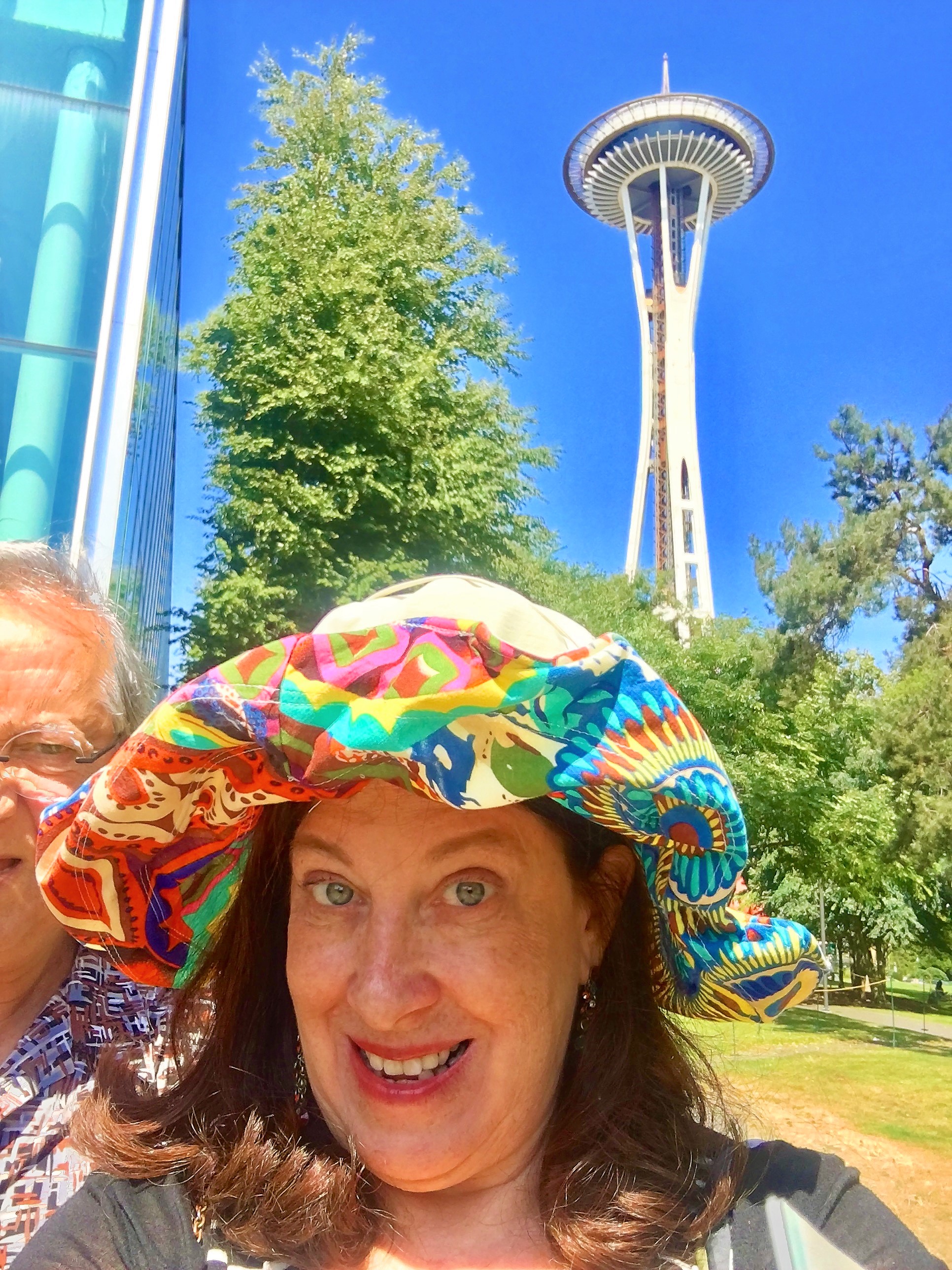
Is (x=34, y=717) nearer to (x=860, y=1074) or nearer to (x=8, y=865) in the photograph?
(x=8, y=865)

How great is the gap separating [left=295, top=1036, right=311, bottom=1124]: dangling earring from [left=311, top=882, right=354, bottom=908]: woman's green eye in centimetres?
23

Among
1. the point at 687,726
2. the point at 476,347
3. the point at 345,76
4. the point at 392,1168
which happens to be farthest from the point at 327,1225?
the point at 345,76

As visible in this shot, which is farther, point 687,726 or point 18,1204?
point 18,1204

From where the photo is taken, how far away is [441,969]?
3.82 feet

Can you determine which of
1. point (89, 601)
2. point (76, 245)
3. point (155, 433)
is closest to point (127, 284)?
point (76, 245)

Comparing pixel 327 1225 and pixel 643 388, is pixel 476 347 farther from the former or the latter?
pixel 643 388

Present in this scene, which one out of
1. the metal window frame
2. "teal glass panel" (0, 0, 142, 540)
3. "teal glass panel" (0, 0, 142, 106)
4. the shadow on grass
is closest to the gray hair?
the metal window frame

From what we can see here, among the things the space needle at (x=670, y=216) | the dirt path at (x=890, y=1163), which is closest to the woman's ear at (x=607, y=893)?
the dirt path at (x=890, y=1163)

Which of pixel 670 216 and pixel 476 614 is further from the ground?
pixel 670 216

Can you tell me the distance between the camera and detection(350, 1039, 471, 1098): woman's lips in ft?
3.83

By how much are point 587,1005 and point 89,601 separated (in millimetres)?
1073

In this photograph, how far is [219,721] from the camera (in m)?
1.02

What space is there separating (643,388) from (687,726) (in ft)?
169

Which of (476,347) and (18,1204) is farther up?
(476,347)
